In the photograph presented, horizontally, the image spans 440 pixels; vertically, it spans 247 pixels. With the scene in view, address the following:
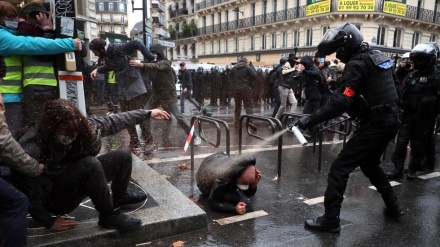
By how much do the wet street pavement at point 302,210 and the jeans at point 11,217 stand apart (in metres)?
1.08

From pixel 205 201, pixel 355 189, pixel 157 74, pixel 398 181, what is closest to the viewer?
pixel 205 201

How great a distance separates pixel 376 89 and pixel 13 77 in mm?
3499

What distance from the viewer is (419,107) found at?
16.3ft

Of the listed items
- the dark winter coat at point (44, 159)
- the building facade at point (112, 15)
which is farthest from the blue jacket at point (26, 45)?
the building facade at point (112, 15)

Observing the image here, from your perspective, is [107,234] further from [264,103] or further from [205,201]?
[264,103]

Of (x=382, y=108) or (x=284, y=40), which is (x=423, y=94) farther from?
(x=284, y=40)

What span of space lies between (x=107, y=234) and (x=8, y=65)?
1.95 metres

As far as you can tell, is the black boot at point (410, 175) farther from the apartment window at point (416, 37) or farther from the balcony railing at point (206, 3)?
the balcony railing at point (206, 3)

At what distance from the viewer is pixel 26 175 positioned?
8.40 ft

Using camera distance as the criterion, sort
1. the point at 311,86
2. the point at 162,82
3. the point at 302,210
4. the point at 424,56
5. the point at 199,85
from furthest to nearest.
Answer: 1. the point at 199,85
2. the point at 311,86
3. the point at 162,82
4. the point at 424,56
5. the point at 302,210

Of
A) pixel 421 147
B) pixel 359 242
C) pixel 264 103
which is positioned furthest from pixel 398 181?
pixel 264 103

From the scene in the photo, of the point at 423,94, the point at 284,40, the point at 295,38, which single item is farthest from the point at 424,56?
the point at 284,40

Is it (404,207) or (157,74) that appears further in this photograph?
(157,74)

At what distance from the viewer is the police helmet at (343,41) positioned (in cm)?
335
